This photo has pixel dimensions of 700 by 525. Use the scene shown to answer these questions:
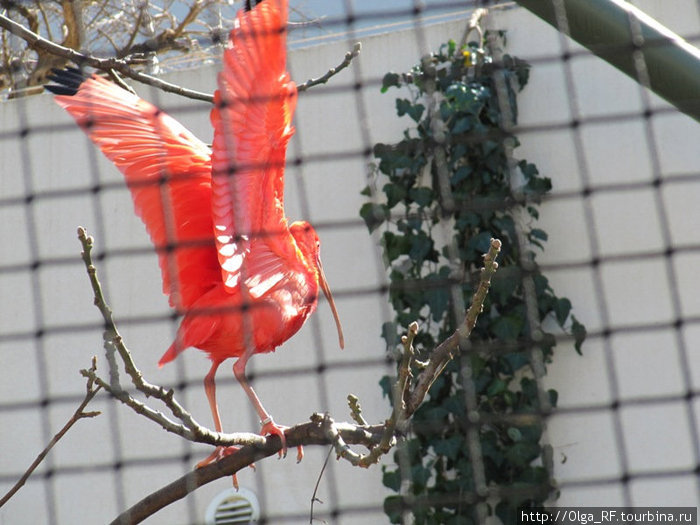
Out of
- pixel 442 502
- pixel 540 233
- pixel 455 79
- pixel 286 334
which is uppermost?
pixel 455 79

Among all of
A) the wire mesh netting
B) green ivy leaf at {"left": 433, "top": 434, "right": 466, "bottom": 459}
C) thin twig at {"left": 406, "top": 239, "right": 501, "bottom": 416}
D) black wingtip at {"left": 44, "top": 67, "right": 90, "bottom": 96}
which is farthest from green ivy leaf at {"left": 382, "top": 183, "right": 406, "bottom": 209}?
thin twig at {"left": 406, "top": 239, "right": 501, "bottom": 416}

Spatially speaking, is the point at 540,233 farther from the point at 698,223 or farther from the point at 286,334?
the point at 286,334

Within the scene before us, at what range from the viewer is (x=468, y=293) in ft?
8.46

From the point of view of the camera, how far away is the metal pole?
120cm

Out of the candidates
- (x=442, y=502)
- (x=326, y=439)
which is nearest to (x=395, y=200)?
(x=442, y=502)

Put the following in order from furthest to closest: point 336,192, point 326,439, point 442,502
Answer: point 336,192, point 442,502, point 326,439

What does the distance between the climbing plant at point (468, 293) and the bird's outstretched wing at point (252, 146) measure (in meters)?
0.94

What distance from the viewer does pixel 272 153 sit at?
5.17 ft

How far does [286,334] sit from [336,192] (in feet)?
3.94

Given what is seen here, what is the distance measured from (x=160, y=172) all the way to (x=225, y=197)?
0.50ft

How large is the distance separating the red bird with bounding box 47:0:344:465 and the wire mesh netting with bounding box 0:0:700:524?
829 mm

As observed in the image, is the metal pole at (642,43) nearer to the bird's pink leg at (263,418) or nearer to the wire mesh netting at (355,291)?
the bird's pink leg at (263,418)

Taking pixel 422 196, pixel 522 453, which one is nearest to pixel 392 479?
pixel 522 453

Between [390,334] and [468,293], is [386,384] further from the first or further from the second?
[468,293]
